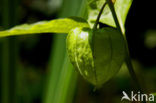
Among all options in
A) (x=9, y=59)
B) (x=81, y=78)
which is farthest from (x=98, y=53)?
(x=81, y=78)

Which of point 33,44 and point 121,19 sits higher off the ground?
point 121,19

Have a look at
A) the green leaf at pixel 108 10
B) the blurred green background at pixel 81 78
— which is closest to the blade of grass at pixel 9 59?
the blurred green background at pixel 81 78

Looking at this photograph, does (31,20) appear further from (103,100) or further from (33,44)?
(103,100)

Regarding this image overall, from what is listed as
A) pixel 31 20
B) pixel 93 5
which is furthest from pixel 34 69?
pixel 93 5

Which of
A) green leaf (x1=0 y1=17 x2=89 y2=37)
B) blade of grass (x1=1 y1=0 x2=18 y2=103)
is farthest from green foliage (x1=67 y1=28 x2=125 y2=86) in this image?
blade of grass (x1=1 y1=0 x2=18 y2=103)

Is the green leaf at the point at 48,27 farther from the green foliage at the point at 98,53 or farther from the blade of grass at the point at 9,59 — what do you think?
the blade of grass at the point at 9,59
